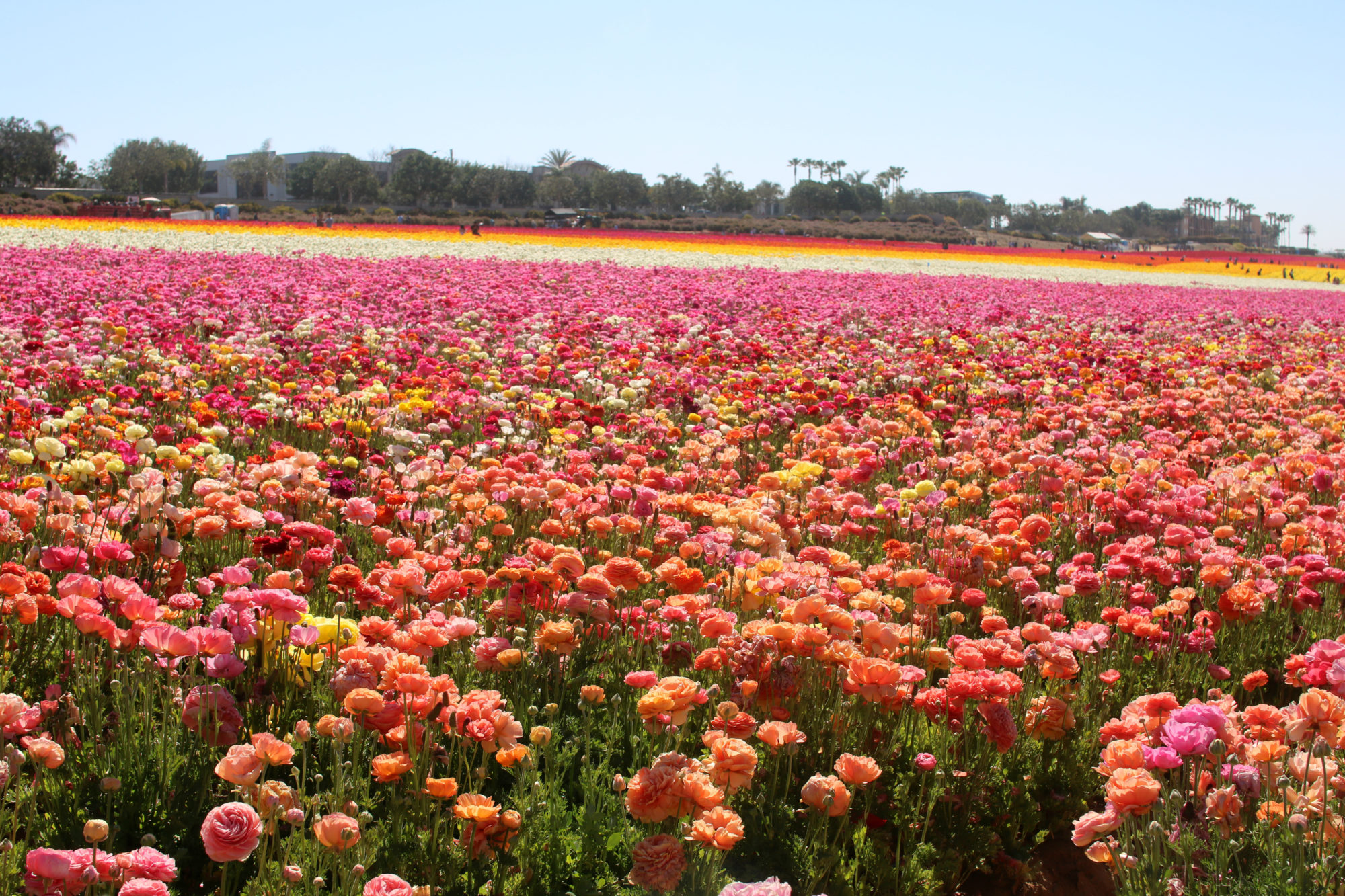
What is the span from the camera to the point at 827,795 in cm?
247

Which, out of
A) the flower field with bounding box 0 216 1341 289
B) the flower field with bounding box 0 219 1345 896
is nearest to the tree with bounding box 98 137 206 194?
the flower field with bounding box 0 216 1341 289

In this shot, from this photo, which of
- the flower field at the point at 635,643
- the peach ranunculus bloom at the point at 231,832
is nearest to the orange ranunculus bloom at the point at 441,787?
the flower field at the point at 635,643

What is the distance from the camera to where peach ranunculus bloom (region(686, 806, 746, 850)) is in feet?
6.97

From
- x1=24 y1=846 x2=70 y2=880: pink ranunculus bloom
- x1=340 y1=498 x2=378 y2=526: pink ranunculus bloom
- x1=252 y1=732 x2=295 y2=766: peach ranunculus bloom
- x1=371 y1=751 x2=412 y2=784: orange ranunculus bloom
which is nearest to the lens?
x1=24 y1=846 x2=70 y2=880: pink ranunculus bloom

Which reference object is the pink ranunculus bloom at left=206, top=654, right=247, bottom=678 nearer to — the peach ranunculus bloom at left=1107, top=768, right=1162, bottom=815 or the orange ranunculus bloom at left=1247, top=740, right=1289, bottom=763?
the peach ranunculus bloom at left=1107, top=768, right=1162, bottom=815

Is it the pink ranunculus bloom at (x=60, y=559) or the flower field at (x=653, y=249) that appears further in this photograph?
the flower field at (x=653, y=249)

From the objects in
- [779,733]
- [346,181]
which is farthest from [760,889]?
[346,181]

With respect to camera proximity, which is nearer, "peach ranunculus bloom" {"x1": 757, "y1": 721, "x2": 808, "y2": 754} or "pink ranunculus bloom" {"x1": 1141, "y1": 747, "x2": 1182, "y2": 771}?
"pink ranunculus bloom" {"x1": 1141, "y1": 747, "x2": 1182, "y2": 771}

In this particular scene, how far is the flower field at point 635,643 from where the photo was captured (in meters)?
2.46

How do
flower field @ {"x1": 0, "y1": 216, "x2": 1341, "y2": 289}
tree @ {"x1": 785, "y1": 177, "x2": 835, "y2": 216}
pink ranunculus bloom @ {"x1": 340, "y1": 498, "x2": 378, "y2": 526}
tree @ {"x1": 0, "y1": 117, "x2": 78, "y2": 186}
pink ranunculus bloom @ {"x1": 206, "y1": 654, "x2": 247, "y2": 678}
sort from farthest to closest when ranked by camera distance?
tree @ {"x1": 785, "y1": 177, "x2": 835, "y2": 216}
tree @ {"x1": 0, "y1": 117, "x2": 78, "y2": 186}
flower field @ {"x1": 0, "y1": 216, "x2": 1341, "y2": 289}
pink ranunculus bloom @ {"x1": 340, "y1": 498, "x2": 378, "y2": 526}
pink ranunculus bloom @ {"x1": 206, "y1": 654, "x2": 247, "y2": 678}

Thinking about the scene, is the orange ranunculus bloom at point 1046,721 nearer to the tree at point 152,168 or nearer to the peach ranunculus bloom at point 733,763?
the peach ranunculus bloom at point 733,763

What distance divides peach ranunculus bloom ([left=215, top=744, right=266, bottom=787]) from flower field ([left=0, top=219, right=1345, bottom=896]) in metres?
0.01

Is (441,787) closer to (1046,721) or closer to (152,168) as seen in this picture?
(1046,721)

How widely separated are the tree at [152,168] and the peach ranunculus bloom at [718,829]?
9324cm
